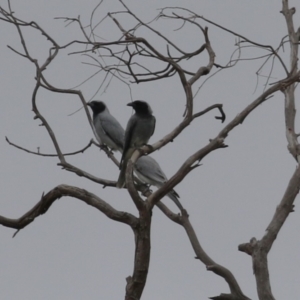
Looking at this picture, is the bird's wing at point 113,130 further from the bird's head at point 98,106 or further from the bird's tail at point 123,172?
the bird's tail at point 123,172

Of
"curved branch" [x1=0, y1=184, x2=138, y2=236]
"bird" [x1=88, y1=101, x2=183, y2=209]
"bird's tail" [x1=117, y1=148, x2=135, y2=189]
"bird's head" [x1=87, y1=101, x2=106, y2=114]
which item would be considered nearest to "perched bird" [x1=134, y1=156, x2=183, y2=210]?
"bird" [x1=88, y1=101, x2=183, y2=209]

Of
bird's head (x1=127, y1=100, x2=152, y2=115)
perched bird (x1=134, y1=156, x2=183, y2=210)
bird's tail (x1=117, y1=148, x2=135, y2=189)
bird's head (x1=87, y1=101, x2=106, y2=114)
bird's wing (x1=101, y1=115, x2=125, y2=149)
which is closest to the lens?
bird's tail (x1=117, y1=148, x2=135, y2=189)

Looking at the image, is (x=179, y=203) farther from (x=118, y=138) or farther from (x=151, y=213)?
(x=151, y=213)

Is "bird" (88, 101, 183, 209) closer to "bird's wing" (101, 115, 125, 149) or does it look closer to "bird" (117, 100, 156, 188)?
"bird's wing" (101, 115, 125, 149)

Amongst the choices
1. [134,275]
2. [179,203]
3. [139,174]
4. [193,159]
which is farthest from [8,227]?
[139,174]

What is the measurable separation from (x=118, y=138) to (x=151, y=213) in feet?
19.4

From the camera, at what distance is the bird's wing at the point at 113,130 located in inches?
428

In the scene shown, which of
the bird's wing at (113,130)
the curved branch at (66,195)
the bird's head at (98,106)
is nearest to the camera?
the curved branch at (66,195)

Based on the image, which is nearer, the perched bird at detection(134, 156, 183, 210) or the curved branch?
the curved branch

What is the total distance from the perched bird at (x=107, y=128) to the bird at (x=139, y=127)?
2.44 m

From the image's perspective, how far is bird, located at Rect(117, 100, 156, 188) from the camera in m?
8.09

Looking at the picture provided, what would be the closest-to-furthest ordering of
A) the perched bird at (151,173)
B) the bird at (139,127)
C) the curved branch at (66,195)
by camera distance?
the curved branch at (66,195)
the bird at (139,127)
the perched bird at (151,173)

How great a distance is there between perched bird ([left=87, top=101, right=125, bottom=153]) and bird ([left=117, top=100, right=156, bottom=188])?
2.44m

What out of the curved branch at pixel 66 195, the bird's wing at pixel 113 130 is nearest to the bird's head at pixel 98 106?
the bird's wing at pixel 113 130
